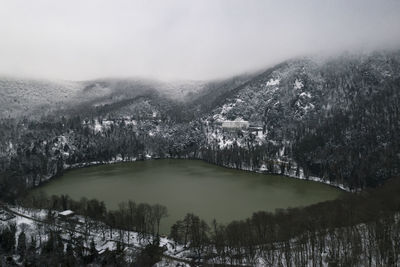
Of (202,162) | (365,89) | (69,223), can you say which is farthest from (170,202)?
(365,89)

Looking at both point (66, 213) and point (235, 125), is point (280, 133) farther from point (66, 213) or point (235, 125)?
point (66, 213)

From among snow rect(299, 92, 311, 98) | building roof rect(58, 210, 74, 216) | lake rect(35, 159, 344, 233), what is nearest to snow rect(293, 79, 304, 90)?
snow rect(299, 92, 311, 98)

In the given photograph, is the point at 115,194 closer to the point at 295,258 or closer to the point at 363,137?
the point at 295,258

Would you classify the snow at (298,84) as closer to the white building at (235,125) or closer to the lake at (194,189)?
the white building at (235,125)

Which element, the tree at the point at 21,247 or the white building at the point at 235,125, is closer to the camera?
the tree at the point at 21,247

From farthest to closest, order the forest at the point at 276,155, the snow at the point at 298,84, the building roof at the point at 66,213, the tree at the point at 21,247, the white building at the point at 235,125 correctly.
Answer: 1. the snow at the point at 298,84
2. the white building at the point at 235,125
3. the building roof at the point at 66,213
4. the tree at the point at 21,247
5. the forest at the point at 276,155

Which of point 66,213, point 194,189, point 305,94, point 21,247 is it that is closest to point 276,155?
point 194,189

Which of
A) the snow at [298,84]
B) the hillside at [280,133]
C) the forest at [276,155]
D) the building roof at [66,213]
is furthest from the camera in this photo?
the snow at [298,84]

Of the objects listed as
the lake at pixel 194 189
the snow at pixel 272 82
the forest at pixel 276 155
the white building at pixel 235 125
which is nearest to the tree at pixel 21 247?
the forest at pixel 276 155
